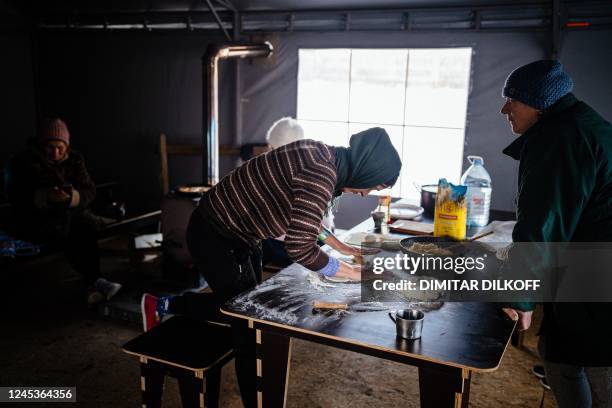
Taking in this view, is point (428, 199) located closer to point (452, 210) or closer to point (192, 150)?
point (452, 210)

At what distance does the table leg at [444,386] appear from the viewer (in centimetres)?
144

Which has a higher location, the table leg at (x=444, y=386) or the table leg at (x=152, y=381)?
the table leg at (x=444, y=386)

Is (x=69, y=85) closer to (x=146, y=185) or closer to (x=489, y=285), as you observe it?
(x=146, y=185)

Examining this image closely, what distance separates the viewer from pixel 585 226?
167 cm

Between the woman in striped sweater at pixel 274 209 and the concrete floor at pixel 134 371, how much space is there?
730mm

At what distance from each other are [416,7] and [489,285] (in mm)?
3402

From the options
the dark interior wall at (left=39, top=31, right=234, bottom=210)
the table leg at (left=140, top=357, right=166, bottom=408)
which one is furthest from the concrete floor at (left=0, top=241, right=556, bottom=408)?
the dark interior wall at (left=39, top=31, right=234, bottom=210)

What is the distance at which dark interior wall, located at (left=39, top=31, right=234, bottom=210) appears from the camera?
577 cm

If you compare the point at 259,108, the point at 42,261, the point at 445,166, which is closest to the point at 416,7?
the point at 445,166

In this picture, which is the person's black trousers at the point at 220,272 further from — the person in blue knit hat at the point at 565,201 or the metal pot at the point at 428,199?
the metal pot at the point at 428,199

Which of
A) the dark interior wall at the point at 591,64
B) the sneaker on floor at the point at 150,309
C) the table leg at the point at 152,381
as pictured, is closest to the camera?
the table leg at the point at 152,381

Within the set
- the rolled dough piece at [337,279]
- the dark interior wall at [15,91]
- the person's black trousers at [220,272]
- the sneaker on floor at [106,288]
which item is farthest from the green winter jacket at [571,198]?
the dark interior wall at [15,91]

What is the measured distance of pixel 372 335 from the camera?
1.57m

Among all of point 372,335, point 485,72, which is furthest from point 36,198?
point 485,72
